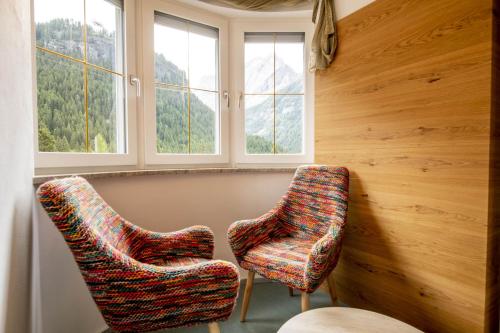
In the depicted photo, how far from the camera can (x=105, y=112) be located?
187 cm

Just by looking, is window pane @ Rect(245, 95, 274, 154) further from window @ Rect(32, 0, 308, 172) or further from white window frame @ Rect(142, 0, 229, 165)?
white window frame @ Rect(142, 0, 229, 165)

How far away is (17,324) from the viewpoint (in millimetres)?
1001

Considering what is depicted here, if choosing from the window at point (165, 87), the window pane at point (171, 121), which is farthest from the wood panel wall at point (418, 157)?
the window pane at point (171, 121)

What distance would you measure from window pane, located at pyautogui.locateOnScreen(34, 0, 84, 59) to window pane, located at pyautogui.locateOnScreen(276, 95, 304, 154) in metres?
1.46

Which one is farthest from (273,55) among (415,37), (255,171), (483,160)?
(483,160)

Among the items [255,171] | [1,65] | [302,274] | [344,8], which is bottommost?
[302,274]

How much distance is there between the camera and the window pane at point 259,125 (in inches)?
97.2

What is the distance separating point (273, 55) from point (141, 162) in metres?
1.36

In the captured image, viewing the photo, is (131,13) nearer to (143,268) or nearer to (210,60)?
(210,60)

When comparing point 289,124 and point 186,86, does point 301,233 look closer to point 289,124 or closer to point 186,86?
point 289,124

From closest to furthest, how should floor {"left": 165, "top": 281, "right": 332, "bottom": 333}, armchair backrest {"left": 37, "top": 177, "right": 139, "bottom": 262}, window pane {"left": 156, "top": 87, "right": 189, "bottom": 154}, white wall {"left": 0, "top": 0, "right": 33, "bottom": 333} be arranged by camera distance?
white wall {"left": 0, "top": 0, "right": 33, "bottom": 333}
armchair backrest {"left": 37, "top": 177, "right": 139, "bottom": 262}
floor {"left": 165, "top": 281, "right": 332, "bottom": 333}
window pane {"left": 156, "top": 87, "right": 189, "bottom": 154}

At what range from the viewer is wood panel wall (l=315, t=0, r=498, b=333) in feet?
4.23

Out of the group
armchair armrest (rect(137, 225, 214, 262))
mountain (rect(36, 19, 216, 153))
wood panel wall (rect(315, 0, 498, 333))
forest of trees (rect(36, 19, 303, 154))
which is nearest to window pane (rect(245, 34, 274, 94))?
forest of trees (rect(36, 19, 303, 154))

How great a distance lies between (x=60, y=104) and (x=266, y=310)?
5.57 ft
